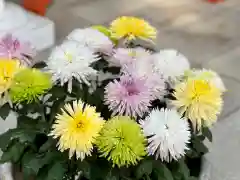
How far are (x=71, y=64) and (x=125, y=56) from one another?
94mm

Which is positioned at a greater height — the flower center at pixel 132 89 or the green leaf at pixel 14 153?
the flower center at pixel 132 89

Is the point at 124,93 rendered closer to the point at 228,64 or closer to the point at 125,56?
the point at 125,56

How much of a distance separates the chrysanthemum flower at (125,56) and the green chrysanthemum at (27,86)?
11 cm

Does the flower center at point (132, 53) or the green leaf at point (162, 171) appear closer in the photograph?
the green leaf at point (162, 171)

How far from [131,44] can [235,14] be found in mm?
1366

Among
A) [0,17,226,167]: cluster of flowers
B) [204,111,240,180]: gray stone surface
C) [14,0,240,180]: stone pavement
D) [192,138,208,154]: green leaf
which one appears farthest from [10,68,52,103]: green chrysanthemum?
[14,0,240,180]: stone pavement

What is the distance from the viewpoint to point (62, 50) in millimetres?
684

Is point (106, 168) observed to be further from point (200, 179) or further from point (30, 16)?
point (30, 16)

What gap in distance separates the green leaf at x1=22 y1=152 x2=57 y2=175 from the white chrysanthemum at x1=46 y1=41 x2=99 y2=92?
0.10 meters

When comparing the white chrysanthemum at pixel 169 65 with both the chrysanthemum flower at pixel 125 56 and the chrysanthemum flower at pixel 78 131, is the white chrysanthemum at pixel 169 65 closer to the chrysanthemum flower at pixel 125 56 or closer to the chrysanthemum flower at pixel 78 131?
the chrysanthemum flower at pixel 125 56

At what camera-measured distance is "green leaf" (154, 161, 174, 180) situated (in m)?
0.61

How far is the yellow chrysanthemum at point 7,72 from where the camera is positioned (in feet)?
2.12

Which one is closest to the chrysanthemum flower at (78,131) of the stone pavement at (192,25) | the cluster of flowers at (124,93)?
the cluster of flowers at (124,93)

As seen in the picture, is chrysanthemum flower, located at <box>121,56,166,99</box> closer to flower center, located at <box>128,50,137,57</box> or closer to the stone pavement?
flower center, located at <box>128,50,137,57</box>
